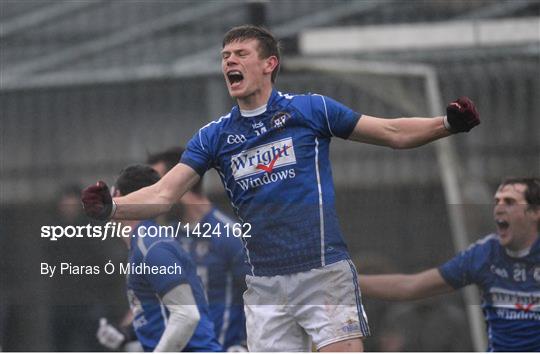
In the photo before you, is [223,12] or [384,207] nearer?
[384,207]

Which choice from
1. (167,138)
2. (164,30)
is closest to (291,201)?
(167,138)

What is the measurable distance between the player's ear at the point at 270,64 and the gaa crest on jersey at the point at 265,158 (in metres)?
0.33

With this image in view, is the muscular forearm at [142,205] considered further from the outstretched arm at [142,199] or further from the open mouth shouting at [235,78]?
the open mouth shouting at [235,78]

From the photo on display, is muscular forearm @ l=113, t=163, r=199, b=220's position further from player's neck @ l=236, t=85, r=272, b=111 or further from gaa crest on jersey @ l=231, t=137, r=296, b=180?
player's neck @ l=236, t=85, r=272, b=111

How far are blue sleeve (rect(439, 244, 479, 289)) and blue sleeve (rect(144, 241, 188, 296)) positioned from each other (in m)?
1.29

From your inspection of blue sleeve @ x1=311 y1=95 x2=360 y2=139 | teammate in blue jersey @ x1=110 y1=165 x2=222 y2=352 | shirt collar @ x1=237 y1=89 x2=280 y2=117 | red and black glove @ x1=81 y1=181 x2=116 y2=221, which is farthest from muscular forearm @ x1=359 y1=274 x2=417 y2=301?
red and black glove @ x1=81 y1=181 x2=116 y2=221

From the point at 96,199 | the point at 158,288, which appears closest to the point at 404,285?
the point at 158,288

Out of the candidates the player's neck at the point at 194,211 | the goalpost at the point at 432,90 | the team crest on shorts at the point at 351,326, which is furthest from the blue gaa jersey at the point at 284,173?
the goalpost at the point at 432,90

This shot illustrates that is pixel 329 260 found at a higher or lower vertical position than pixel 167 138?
lower

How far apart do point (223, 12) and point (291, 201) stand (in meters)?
6.29

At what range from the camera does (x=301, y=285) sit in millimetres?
5250

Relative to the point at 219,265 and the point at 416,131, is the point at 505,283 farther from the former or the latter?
the point at 416,131

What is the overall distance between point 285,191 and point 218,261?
1.32m

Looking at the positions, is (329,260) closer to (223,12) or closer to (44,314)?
(44,314)
